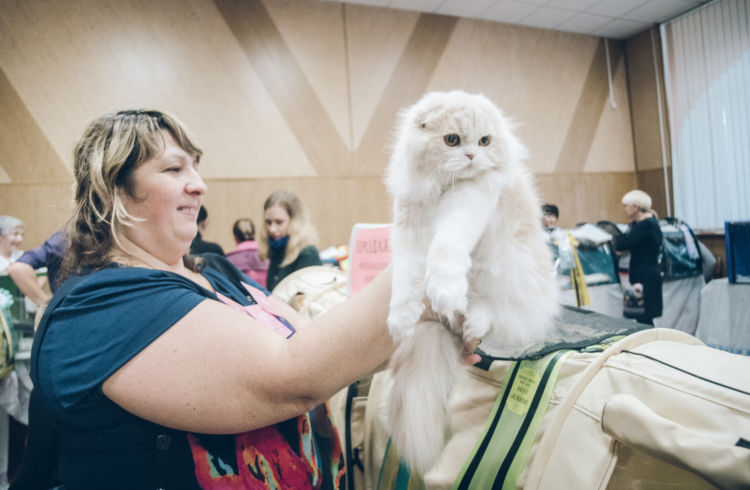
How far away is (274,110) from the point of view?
14.2ft

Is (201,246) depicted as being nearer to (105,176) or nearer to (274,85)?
(105,176)

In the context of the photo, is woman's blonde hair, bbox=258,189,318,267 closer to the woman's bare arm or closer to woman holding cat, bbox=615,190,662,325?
the woman's bare arm

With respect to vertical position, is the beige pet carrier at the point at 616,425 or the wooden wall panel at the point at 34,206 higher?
the wooden wall panel at the point at 34,206

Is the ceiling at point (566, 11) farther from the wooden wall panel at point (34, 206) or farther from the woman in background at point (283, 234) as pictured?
the wooden wall panel at point (34, 206)

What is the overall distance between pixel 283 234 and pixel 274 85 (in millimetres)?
2492

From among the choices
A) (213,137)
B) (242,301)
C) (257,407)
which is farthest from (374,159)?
(257,407)

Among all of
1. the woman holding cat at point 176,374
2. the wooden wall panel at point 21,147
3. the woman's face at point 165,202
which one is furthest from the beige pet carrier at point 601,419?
the wooden wall panel at point 21,147

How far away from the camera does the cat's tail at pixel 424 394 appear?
0.63m

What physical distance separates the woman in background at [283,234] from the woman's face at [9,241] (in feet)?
5.52

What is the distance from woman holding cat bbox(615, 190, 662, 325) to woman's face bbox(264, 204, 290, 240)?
276 cm

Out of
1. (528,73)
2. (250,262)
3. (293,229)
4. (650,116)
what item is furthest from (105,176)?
(650,116)

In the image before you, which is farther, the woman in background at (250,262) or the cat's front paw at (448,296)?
the woman in background at (250,262)

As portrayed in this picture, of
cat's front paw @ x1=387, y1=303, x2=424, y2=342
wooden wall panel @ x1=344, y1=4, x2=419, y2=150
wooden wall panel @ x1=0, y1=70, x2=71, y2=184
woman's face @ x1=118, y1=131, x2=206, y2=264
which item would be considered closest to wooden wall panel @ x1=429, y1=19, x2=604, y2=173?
wooden wall panel @ x1=344, y1=4, x2=419, y2=150

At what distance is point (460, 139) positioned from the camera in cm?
61
